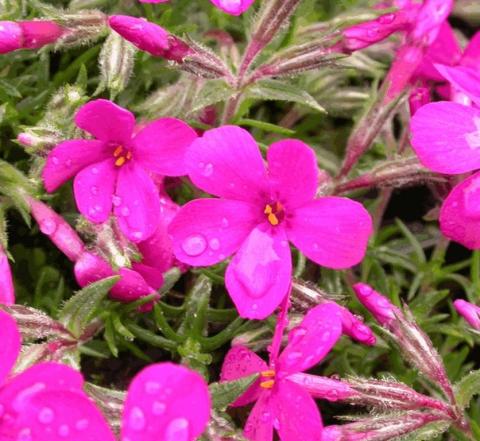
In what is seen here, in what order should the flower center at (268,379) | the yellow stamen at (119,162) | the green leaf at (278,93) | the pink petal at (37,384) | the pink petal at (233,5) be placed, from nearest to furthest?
the pink petal at (37,384), the flower center at (268,379), the pink petal at (233,5), the yellow stamen at (119,162), the green leaf at (278,93)

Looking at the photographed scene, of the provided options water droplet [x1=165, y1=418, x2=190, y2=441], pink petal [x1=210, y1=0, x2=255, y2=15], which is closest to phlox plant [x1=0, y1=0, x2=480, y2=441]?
water droplet [x1=165, y1=418, x2=190, y2=441]

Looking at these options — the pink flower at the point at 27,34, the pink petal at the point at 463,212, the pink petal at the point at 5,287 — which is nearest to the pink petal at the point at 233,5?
the pink flower at the point at 27,34

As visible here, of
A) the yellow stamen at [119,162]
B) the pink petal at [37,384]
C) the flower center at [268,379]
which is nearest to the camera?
the pink petal at [37,384]

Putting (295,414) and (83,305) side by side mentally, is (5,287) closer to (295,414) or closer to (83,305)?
(83,305)

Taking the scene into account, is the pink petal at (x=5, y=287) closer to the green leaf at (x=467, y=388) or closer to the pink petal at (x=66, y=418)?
the pink petal at (x=66, y=418)

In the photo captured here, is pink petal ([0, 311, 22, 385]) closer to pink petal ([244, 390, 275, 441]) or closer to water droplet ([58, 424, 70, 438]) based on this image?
water droplet ([58, 424, 70, 438])
